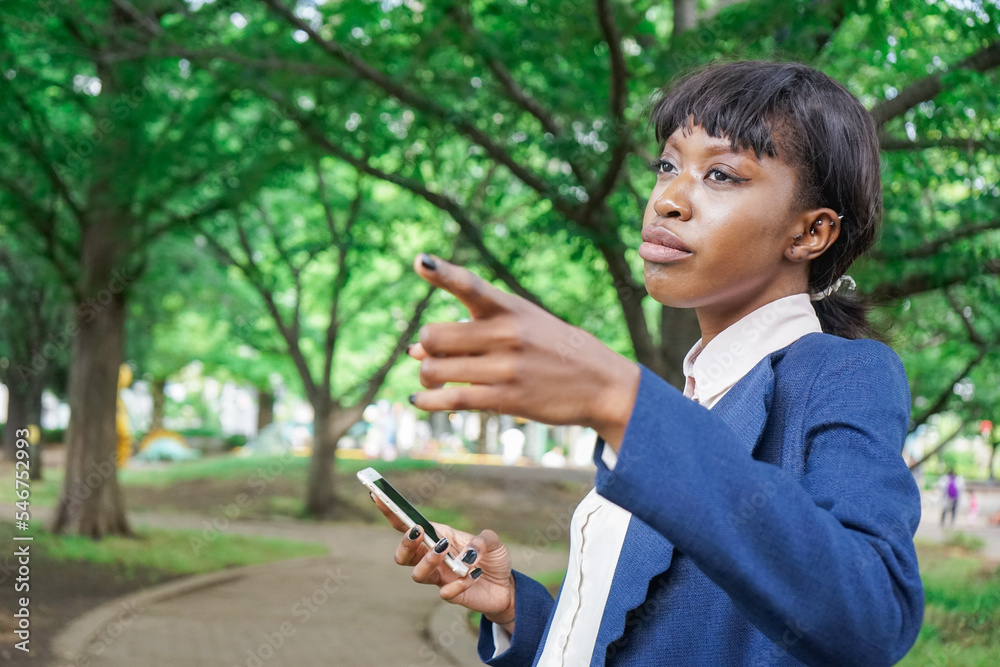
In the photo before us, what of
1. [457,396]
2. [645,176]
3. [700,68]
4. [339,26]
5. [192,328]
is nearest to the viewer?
[457,396]

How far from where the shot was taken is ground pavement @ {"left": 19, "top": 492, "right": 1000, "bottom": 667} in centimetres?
781

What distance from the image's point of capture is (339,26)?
757cm

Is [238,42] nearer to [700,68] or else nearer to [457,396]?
[700,68]

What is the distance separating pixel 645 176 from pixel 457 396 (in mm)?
9049

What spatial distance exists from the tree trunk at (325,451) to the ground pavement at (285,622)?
3.86 m

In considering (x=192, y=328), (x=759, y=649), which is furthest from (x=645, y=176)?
(x=192, y=328)

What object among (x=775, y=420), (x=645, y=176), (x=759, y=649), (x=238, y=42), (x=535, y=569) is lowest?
(x=535, y=569)

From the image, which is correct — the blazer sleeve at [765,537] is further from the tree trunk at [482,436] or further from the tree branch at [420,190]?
the tree trunk at [482,436]

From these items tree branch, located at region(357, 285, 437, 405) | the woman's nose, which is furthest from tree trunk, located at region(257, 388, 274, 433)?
the woman's nose

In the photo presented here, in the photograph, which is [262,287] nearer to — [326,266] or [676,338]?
[326,266]

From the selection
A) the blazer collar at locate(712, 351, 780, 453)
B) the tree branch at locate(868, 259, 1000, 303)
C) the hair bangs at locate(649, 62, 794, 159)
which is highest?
the tree branch at locate(868, 259, 1000, 303)

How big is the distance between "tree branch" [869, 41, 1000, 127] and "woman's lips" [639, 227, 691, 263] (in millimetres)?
5061

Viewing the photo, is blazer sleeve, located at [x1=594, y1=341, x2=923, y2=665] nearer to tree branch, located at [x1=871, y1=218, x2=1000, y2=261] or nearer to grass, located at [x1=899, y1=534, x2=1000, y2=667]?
grass, located at [x1=899, y1=534, x2=1000, y2=667]

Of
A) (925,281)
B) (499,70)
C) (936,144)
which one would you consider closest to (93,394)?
(499,70)
